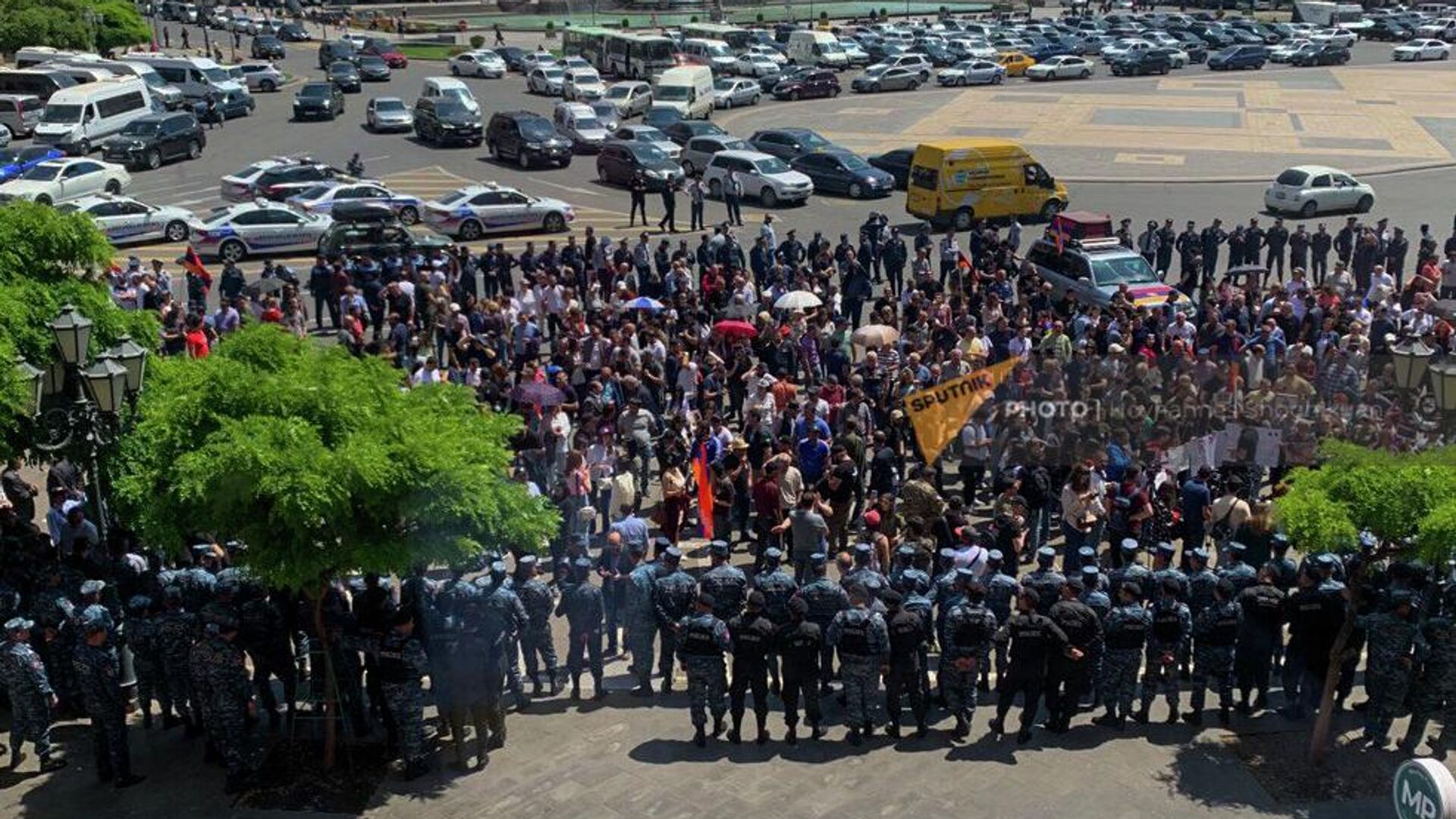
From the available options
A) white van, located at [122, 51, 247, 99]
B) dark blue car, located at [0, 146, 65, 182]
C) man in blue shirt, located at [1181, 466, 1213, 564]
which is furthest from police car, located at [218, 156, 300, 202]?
man in blue shirt, located at [1181, 466, 1213, 564]

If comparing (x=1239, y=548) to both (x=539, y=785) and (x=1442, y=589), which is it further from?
(x=539, y=785)

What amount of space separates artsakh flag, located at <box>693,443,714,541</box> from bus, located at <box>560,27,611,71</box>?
50.9 metres

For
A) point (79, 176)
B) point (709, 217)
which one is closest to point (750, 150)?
point (709, 217)

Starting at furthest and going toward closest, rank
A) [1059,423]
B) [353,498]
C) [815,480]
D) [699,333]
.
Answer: [699,333] < [1059,423] < [815,480] < [353,498]

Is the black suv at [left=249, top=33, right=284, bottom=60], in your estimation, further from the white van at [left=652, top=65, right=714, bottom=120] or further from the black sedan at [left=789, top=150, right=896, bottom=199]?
the black sedan at [left=789, top=150, right=896, bottom=199]

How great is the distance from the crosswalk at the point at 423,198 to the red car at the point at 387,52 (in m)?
28.8

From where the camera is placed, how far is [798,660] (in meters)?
12.7

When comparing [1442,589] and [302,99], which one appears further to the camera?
[302,99]

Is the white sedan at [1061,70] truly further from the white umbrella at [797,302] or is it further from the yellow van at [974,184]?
the white umbrella at [797,302]

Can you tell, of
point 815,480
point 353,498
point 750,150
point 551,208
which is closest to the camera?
point 353,498

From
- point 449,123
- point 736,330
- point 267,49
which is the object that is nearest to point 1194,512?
point 736,330

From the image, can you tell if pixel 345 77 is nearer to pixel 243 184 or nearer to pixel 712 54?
pixel 712 54

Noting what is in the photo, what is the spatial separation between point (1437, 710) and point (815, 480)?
23.6 ft

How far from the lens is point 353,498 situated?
11.4 metres
